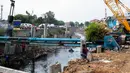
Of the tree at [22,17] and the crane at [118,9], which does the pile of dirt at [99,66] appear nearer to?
the crane at [118,9]

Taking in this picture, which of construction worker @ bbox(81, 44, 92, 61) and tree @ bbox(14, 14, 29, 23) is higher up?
tree @ bbox(14, 14, 29, 23)

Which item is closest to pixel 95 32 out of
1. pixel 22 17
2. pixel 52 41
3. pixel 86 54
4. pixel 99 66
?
pixel 52 41

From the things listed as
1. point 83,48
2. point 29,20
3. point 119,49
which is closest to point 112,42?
point 119,49

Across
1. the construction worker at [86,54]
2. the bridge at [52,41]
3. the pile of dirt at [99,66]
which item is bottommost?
the pile of dirt at [99,66]

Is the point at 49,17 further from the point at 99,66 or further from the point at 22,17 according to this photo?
the point at 99,66

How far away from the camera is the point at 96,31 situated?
3078 centimetres

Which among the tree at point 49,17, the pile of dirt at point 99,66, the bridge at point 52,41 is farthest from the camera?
the tree at point 49,17

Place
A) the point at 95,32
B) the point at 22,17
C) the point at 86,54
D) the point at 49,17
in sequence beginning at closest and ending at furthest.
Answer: the point at 86,54
the point at 95,32
the point at 22,17
the point at 49,17

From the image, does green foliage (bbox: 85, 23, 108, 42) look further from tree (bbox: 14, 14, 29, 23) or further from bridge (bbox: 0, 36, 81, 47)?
tree (bbox: 14, 14, 29, 23)

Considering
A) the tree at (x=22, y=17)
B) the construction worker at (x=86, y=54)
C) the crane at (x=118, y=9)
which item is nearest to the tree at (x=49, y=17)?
the tree at (x=22, y=17)

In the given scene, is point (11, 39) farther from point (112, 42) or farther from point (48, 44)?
point (112, 42)

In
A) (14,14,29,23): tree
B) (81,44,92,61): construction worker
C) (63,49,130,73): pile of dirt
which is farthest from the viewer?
(14,14,29,23): tree

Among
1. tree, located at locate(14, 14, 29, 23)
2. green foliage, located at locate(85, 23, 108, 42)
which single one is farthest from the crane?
tree, located at locate(14, 14, 29, 23)

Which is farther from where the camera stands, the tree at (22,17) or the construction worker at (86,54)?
the tree at (22,17)
